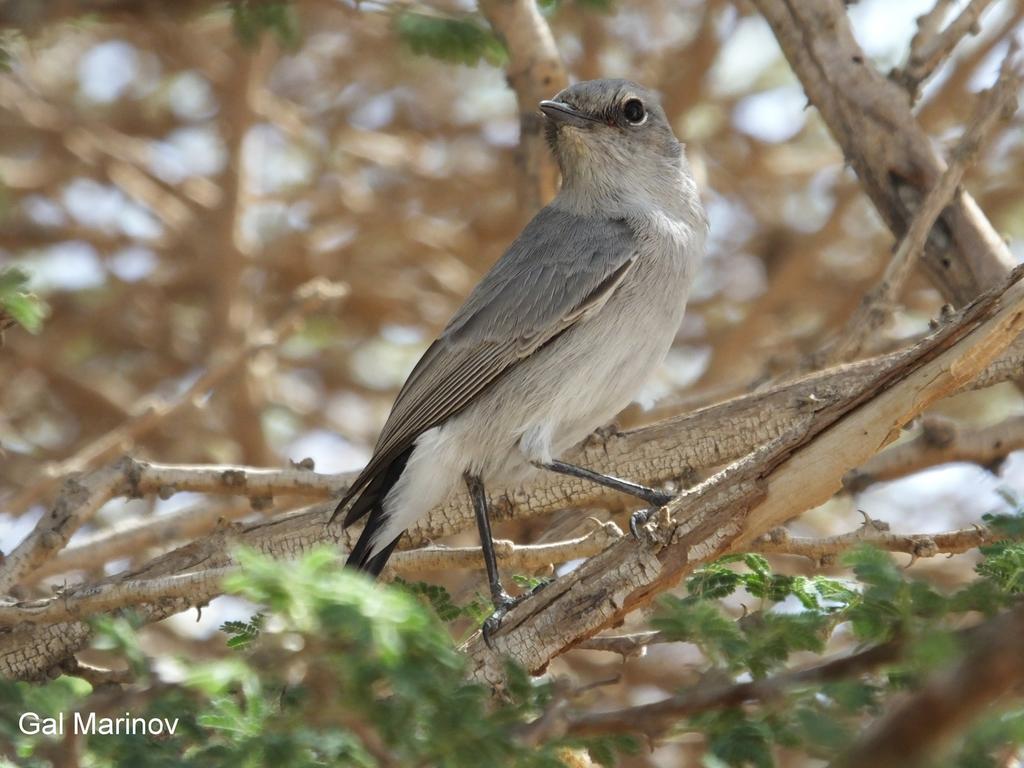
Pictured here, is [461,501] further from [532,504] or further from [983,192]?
[983,192]

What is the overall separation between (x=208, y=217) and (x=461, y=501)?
3.36 m

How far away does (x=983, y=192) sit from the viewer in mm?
7668

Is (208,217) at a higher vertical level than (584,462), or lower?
higher

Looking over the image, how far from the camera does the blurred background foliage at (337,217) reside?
7.31m

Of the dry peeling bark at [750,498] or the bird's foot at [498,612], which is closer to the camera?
the dry peeling bark at [750,498]

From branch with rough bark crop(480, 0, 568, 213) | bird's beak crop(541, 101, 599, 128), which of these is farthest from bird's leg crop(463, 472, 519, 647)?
branch with rough bark crop(480, 0, 568, 213)

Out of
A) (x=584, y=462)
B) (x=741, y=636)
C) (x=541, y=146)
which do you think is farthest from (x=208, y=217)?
(x=741, y=636)

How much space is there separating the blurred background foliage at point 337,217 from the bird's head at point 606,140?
6.50ft

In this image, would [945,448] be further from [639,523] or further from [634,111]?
[634,111]

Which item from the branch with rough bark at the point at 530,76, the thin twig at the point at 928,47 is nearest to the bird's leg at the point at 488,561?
the branch with rough bark at the point at 530,76

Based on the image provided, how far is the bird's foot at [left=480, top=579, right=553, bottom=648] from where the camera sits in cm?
363

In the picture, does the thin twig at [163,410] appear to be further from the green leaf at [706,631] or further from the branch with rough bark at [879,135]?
the green leaf at [706,631]

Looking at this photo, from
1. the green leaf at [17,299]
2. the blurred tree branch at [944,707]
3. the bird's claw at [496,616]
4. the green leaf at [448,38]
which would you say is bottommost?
the blurred tree branch at [944,707]

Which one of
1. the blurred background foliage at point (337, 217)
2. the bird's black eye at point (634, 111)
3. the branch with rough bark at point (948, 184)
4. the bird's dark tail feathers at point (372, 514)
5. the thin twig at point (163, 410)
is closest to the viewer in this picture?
the bird's dark tail feathers at point (372, 514)
